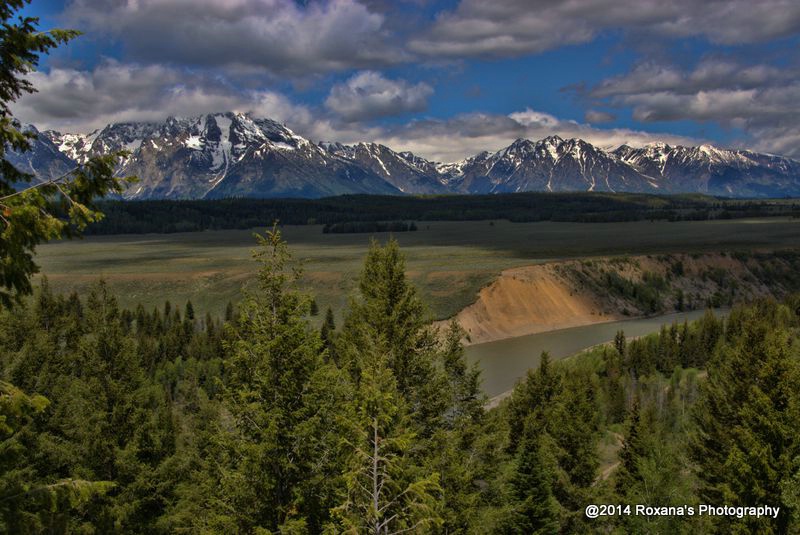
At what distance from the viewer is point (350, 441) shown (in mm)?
13195

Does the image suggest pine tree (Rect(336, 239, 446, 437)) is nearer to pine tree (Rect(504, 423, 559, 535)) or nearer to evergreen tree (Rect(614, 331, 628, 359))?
pine tree (Rect(504, 423, 559, 535))

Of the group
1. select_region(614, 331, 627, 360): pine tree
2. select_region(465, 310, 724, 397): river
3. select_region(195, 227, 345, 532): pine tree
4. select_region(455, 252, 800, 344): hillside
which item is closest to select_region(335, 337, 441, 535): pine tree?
select_region(195, 227, 345, 532): pine tree

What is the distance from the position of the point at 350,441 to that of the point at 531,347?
7739cm

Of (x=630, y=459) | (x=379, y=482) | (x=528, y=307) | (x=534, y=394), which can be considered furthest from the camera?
(x=528, y=307)

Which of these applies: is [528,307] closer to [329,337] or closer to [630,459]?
[329,337]

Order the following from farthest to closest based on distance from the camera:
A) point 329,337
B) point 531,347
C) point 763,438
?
point 531,347 → point 329,337 → point 763,438

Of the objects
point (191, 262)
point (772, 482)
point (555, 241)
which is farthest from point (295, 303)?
point (555, 241)

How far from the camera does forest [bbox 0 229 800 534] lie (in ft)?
42.1

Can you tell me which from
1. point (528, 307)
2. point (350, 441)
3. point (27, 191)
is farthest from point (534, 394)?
point (528, 307)

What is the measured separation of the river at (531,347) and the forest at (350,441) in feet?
113

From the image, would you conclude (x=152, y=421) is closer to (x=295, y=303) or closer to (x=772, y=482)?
(x=295, y=303)

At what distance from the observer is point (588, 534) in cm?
2522

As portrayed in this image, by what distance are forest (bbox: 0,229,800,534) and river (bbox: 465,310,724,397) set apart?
3440cm

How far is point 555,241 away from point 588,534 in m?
170
